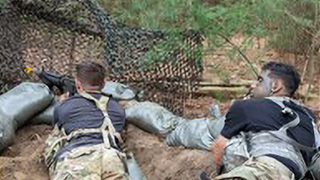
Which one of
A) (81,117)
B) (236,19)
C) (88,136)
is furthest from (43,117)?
(236,19)

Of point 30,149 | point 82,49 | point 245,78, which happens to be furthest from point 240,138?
point 245,78

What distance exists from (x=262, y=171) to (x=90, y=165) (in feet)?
3.09

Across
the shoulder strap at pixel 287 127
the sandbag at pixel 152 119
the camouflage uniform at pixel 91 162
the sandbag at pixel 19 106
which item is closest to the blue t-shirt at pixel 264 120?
the shoulder strap at pixel 287 127

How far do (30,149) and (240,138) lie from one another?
6.14 feet

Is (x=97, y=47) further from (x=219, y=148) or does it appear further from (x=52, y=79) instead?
(x=219, y=148)

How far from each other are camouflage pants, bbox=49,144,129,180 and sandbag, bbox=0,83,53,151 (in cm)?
95

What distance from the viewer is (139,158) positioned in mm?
3385

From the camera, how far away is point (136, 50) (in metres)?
4.13

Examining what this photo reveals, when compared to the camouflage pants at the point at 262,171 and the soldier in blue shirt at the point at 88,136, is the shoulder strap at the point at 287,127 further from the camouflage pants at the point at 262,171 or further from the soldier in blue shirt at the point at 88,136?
the soldier in blue shirt at the point at 88,136

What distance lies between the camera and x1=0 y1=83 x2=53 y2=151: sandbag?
10.8 feet

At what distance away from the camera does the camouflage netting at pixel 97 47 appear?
4055 millimetres

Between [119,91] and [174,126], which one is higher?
[119,91]

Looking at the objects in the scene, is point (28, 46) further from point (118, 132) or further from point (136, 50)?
point (118, 132)

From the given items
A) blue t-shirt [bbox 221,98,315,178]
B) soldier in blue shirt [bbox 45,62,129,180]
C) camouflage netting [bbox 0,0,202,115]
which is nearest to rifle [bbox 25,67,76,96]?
camouflage netting [bbox 0,0,202,115]
